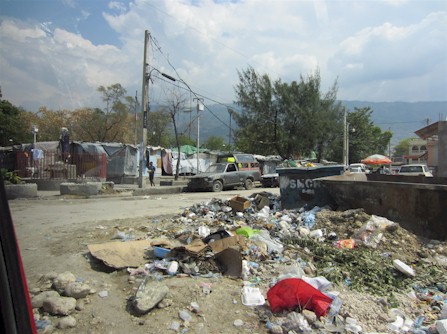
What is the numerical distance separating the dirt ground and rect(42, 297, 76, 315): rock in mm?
55

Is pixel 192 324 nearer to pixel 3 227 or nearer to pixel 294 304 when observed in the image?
pixel 294 304

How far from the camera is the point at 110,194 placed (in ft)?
50.6

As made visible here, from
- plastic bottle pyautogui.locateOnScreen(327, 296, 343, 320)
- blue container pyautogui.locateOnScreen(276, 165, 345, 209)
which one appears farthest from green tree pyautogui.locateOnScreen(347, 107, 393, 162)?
plastic bottle pyautogui.locateOnScreen(327, 296, 343, 320)

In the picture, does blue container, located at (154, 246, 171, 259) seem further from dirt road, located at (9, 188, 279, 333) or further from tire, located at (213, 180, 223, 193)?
tire, located at (213, 180, 223, 193)

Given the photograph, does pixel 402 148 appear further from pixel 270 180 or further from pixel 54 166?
pixel 54 166

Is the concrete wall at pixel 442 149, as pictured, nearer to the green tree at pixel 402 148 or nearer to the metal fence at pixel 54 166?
the metal fence at pixel 54 166

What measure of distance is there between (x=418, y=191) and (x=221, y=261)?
3841 millimetres

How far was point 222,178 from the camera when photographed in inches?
729

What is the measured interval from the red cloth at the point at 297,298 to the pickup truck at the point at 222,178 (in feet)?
46.8

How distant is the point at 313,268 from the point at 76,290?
2.86 metres

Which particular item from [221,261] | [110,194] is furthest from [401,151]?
[221,261]

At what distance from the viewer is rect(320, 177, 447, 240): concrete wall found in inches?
232

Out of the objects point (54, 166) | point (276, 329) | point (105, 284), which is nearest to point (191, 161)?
point (54, 166)

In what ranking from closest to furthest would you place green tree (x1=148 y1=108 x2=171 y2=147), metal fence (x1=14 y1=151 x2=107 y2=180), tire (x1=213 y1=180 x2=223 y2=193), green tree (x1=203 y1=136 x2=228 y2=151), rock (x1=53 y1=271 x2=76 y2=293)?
rock (x1=53 y1=271 x2=76 y2=293) → metal fence (x1=14 y1=151 x2=107 y2=180) → tire (x1=213 y1=180 x2=223 y2=193) → green tree (x1=148 y1=108 x2=171 y2=147) → green tree (x1=203 y1=136 x2=228 y2=151)
